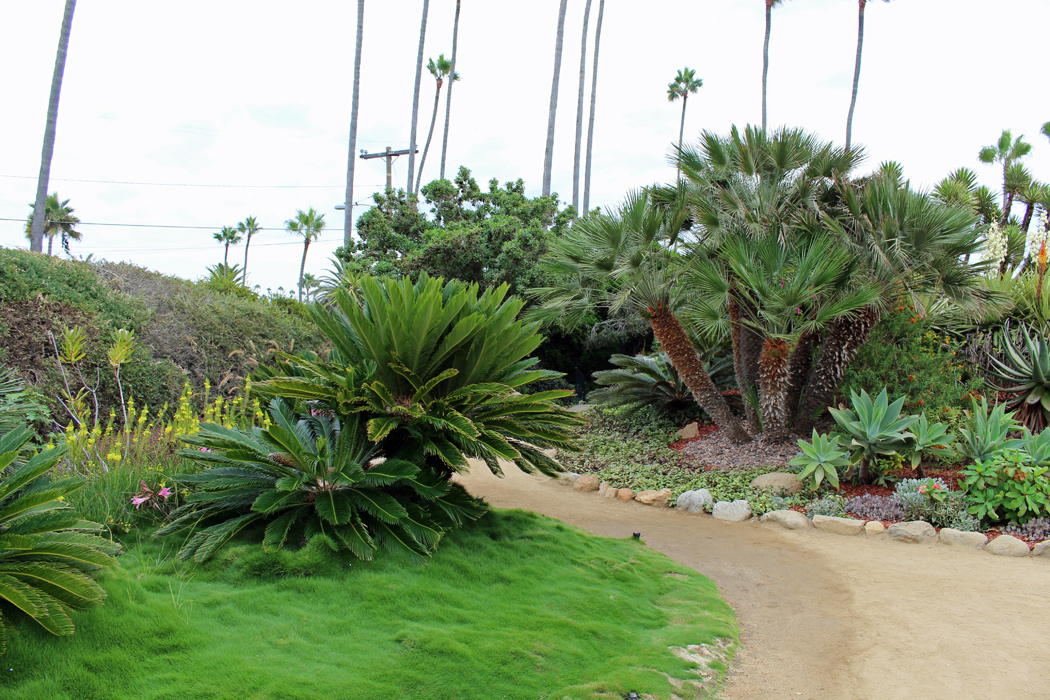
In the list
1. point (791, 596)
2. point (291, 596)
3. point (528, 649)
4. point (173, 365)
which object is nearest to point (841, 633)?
point (791, 596)

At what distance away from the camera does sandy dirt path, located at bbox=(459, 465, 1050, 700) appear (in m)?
3.80

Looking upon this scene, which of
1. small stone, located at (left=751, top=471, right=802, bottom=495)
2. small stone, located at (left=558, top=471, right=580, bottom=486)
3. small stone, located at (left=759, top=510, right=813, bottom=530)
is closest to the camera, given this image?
small stone, located at (left=759, top=510, right=813, bottom=530)

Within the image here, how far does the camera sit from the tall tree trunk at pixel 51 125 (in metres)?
→ 14.5

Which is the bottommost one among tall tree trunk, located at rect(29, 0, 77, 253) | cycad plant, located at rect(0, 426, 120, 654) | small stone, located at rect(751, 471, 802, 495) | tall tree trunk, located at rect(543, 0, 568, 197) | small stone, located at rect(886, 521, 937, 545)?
small stone, located at rect(886, 521, 937, 545)

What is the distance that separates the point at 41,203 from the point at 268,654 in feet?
54.7

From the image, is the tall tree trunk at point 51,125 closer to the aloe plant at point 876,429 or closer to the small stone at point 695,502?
the small stone at point 695,502

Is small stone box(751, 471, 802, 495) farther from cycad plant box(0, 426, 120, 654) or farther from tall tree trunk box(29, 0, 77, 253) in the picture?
tall tree trunk box(29, 0, 77, 253)

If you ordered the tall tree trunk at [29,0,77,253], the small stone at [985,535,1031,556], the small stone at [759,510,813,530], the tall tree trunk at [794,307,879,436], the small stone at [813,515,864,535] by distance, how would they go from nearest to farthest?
1. the small stone at [985,535,1031,556]
2. the small stone at [813,515,864,535]
3. the small stone at [759,510,813,530]
4. the tall tree trunk at [794,307,879,436]
5. the tall tree trunk at [29,0,77,253]

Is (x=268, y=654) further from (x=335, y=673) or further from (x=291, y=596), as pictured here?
(x=291, y=596)

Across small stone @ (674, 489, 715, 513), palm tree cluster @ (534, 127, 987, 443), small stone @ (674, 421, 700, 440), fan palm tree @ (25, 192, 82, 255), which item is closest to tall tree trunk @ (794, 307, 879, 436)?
palm tree cluster @ (534, 127, 987, 443)

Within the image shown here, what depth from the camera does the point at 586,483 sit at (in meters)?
9.90

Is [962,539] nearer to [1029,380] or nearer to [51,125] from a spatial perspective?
[1029,380]

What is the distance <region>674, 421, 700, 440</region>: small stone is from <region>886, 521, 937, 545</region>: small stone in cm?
479

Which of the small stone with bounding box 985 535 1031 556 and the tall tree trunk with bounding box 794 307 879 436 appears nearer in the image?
the small stone with bounding box 985 535 1031 556
